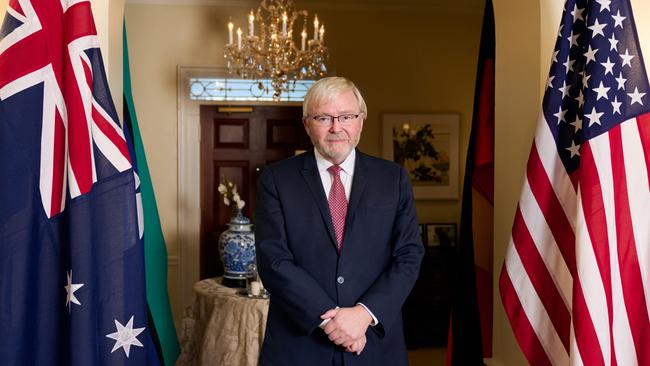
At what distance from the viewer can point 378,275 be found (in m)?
2.08

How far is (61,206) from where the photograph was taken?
1941 millimetres

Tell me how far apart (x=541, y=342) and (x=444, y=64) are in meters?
4.41

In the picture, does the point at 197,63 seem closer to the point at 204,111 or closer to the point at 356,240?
the point at 204,111

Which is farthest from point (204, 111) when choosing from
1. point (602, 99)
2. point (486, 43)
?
point (602, 99)

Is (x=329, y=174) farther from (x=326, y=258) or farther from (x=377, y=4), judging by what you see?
(x=377, y=4)

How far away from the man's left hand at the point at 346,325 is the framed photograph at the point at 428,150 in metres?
4.18

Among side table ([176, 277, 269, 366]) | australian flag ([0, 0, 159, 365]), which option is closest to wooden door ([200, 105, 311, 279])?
side table ([176, 277, 269, 366])

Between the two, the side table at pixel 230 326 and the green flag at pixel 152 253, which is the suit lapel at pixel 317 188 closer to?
the green flag at pixel 152 253

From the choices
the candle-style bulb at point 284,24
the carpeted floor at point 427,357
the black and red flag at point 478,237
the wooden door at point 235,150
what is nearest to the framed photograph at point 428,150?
the wooden door at point 235,150

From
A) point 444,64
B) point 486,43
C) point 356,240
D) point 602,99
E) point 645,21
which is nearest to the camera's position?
point 602,99

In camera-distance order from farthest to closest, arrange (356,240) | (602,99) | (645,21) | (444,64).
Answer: (444,64), (645,21), (356,240), (602,99)

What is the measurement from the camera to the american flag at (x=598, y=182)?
74.5 inches

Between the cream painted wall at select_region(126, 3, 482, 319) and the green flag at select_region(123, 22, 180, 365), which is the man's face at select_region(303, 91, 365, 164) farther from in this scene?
the cream painted wall at select_region(126, 3, 482, 319)

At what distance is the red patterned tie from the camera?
6.82ft
